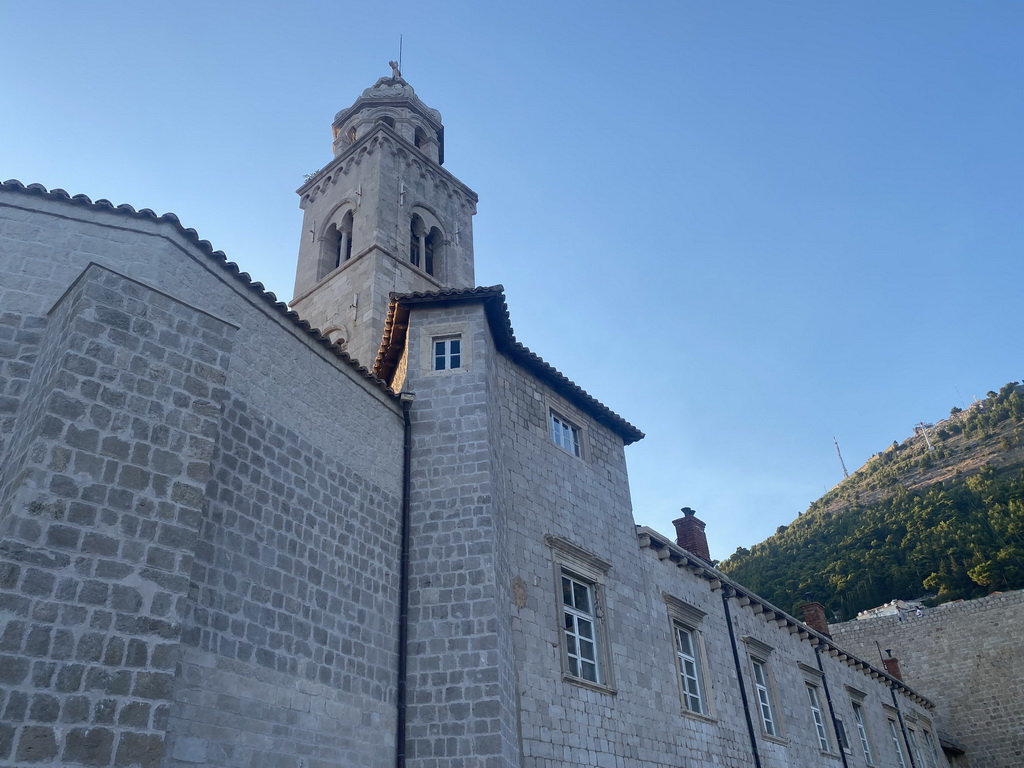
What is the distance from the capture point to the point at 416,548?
11305mm

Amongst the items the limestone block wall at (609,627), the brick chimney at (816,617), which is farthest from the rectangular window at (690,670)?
the brick chimney at (816,617)

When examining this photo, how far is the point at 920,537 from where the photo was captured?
53688 mm

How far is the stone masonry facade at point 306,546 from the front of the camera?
6.47m

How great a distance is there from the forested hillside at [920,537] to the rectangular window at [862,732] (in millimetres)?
26579

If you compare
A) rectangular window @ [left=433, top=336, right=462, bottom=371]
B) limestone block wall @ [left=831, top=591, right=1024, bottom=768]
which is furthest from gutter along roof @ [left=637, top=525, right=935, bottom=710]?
rectangular window @ [left=433, top=336, right=462, bottom=371]

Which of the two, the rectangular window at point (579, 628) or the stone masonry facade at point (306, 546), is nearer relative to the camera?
the stone masonry facade at point (306, 546)

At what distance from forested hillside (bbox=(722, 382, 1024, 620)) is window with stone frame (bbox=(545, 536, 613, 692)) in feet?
136

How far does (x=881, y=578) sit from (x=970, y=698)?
22.8 meters

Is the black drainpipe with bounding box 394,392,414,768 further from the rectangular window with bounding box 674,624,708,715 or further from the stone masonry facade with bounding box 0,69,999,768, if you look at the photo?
the rectangular window with bounding box 674,624,708,715

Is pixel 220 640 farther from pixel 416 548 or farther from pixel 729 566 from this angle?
pixel 729 566

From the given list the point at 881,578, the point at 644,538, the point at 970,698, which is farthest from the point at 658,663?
the point at 881,578

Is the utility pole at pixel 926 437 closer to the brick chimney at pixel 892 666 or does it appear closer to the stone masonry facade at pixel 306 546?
the brick chimney at pixel 892 666

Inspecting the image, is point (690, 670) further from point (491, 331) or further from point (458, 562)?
point (491, 331)

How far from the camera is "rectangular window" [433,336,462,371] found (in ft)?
42.7
